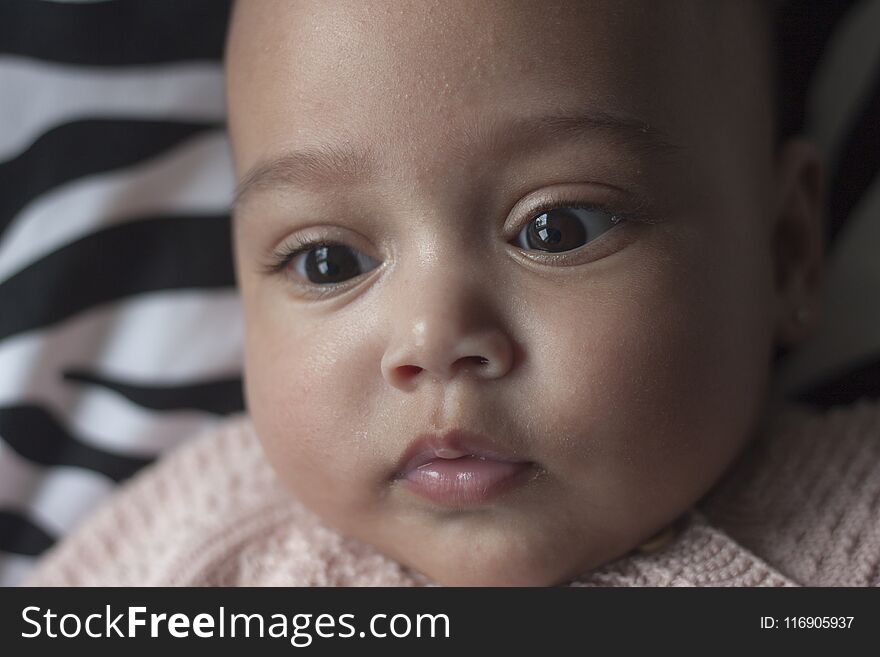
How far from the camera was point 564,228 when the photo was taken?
3.18 ft

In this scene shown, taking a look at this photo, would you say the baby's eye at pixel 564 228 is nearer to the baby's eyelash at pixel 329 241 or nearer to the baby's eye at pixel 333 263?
the baby's eyelash at pixel 329 241

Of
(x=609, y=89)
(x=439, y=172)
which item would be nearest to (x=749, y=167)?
(x=609, y=89)

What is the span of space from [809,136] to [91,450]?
110 cm

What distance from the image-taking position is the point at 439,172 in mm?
925

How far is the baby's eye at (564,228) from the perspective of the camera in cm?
96

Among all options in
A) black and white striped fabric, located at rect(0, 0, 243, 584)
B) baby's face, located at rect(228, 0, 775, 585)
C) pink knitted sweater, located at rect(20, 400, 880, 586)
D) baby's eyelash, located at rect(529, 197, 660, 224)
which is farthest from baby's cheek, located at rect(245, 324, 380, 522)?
black and white striped fabric, located at rect(0, 0, 243, 584)

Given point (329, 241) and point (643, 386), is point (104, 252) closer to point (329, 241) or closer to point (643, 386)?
point (329, 241)

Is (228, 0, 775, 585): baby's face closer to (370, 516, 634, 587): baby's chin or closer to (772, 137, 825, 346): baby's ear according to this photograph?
(370, 516, 634, 587): baby's chin

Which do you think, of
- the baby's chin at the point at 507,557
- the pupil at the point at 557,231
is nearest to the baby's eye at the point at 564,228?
the pupil at the point at 557,231

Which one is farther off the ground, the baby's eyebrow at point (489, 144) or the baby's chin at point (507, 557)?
the baby's eyebrow at point (489, 144)

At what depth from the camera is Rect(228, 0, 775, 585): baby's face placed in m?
0.92

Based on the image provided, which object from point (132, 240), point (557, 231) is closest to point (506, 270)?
point (557, 231)

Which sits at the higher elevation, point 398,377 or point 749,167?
point 749,167
